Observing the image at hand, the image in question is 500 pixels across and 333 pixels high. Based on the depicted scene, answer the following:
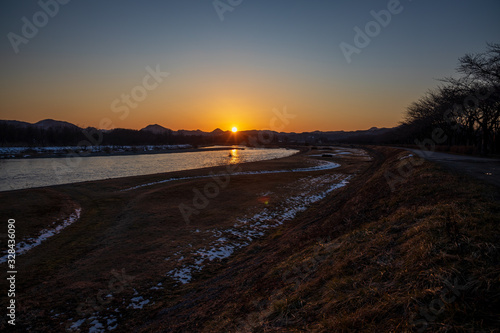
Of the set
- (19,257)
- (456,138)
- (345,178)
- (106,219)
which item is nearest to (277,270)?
(19,257)

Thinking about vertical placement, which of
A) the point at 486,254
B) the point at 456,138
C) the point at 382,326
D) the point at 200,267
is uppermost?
the point at 456,138

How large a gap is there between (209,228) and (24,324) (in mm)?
7650

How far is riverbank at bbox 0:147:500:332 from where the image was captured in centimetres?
341

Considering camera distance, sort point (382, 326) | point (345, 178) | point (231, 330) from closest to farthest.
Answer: point (382, 326) → point (231, 330) → point (345, 178)

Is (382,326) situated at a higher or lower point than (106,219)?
higher

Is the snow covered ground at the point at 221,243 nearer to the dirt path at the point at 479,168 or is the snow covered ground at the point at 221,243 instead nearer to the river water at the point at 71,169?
the dirt path at the point at 479,168

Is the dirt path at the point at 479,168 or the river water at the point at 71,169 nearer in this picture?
the dirt path at the point at 479,168

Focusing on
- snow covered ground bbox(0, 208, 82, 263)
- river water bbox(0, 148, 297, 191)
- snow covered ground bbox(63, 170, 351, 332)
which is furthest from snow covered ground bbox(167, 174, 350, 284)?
river water bbox(0, 148, 297, 191)

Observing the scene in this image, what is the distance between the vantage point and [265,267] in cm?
720

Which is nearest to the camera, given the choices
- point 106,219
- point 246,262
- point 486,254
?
point 486,254

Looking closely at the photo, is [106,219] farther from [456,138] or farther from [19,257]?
[456,138]

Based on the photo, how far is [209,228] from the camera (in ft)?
41.7

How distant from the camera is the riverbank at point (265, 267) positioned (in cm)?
341

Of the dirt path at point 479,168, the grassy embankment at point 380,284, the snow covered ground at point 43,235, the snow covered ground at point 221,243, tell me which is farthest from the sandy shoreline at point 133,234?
the dirt path at point 479,168
